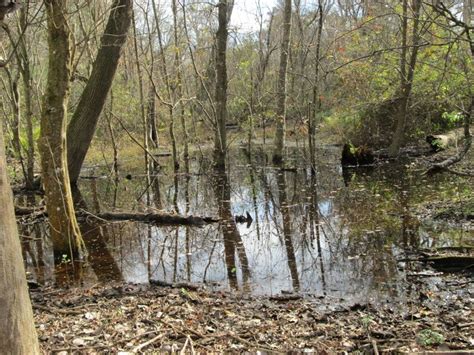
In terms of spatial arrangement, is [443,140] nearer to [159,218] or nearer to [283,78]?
[283,78]

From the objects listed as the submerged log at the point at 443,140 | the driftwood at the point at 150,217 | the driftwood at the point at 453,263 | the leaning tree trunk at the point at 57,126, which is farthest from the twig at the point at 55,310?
the submerged log at the point at 443,140

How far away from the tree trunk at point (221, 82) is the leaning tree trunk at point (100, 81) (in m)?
5.94

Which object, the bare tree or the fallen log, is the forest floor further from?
the bare tree

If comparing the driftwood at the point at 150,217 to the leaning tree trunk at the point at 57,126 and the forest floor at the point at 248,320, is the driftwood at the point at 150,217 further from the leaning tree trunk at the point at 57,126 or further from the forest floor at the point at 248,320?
the forest floor at the point at 248,320

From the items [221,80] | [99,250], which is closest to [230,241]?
[99,250]

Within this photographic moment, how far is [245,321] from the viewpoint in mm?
5008

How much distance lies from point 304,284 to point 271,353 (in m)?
2.51

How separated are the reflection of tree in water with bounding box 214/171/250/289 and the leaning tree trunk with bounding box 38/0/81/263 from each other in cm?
265

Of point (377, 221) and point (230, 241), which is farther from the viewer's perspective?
point (377, 221)

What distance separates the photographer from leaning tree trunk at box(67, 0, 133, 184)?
11.5m

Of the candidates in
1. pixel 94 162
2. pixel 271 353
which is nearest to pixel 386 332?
pixel 271 353

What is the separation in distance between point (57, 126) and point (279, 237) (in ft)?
15.2

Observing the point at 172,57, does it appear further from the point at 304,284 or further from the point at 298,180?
the point at 304,284

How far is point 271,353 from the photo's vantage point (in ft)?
13.2
